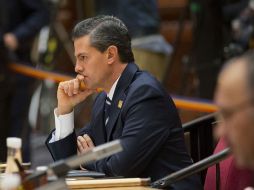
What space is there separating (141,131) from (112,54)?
0.50m

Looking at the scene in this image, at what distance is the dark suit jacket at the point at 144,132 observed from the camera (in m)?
4.06

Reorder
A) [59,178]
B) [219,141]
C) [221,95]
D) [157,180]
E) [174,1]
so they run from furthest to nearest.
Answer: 1. [174,1]
2. [219,141]
3. [157,180]
4. [59,178]
5. [221,95]

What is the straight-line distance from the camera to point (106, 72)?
4406 millimetres

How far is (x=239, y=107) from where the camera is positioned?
2369 millimetres

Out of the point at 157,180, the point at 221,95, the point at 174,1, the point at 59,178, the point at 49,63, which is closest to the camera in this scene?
the point at 221,95

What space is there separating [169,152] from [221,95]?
171cm

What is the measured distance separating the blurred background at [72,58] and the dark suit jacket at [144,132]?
186 centimetres

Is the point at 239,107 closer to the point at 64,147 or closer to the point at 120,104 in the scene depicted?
the point at 120,104

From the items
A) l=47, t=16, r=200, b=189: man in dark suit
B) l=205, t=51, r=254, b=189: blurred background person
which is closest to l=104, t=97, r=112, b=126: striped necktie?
l=47, t=16, r=200, b=189: man in dark suit

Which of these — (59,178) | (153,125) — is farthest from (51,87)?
(59,178)

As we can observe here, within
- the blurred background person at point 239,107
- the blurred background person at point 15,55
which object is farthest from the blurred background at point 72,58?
the blurred background person at point 239,107

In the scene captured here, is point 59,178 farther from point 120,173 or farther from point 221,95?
point 120,173

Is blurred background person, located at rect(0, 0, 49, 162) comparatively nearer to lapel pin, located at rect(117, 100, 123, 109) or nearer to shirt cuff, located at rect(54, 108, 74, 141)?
shirt cuff, located at rect(54, 108, 74, 141)

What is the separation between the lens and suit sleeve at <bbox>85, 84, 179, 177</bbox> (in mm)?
4043
